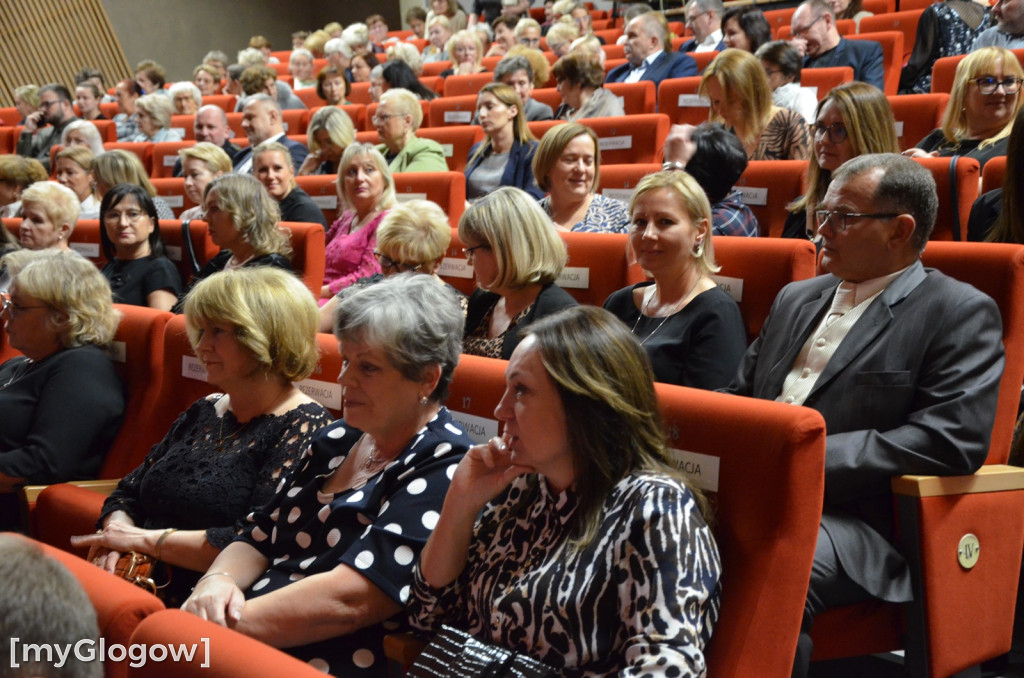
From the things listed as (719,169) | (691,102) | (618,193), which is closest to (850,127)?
(719,169)

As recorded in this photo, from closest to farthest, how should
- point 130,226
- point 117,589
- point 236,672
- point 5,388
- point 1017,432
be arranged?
point 236,672 < point 117,589 < point 1017,432 < point 5,388 < point 130,226

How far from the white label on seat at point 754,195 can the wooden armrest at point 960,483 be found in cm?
167

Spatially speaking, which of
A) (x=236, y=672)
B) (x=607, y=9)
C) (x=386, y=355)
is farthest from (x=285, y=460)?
(x=607, y=9)

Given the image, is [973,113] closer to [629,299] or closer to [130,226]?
[629,299]

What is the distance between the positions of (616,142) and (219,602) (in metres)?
3.21

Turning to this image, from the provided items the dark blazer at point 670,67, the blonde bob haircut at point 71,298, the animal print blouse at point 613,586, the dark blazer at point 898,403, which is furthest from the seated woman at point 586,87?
the animal print blouse at point 613,586

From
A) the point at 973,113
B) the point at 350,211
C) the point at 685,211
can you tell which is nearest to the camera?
the point at 685,211

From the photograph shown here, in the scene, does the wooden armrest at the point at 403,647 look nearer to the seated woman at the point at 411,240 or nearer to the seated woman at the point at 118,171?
the seated woman at the point at 411,240

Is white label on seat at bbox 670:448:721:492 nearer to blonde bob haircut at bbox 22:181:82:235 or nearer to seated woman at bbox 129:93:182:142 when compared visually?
blonde bob haircut at bbox 22:181:82:235

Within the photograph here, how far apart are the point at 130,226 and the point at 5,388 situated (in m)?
1.30

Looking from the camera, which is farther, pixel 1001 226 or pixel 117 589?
pixel 1001 226

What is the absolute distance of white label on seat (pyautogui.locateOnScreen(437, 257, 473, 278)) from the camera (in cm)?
312

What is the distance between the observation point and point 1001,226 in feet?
7.95

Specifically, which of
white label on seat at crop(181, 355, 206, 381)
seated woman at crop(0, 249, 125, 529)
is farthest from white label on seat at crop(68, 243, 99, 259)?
white label on seat at crop(181, 355, 206, 381)
